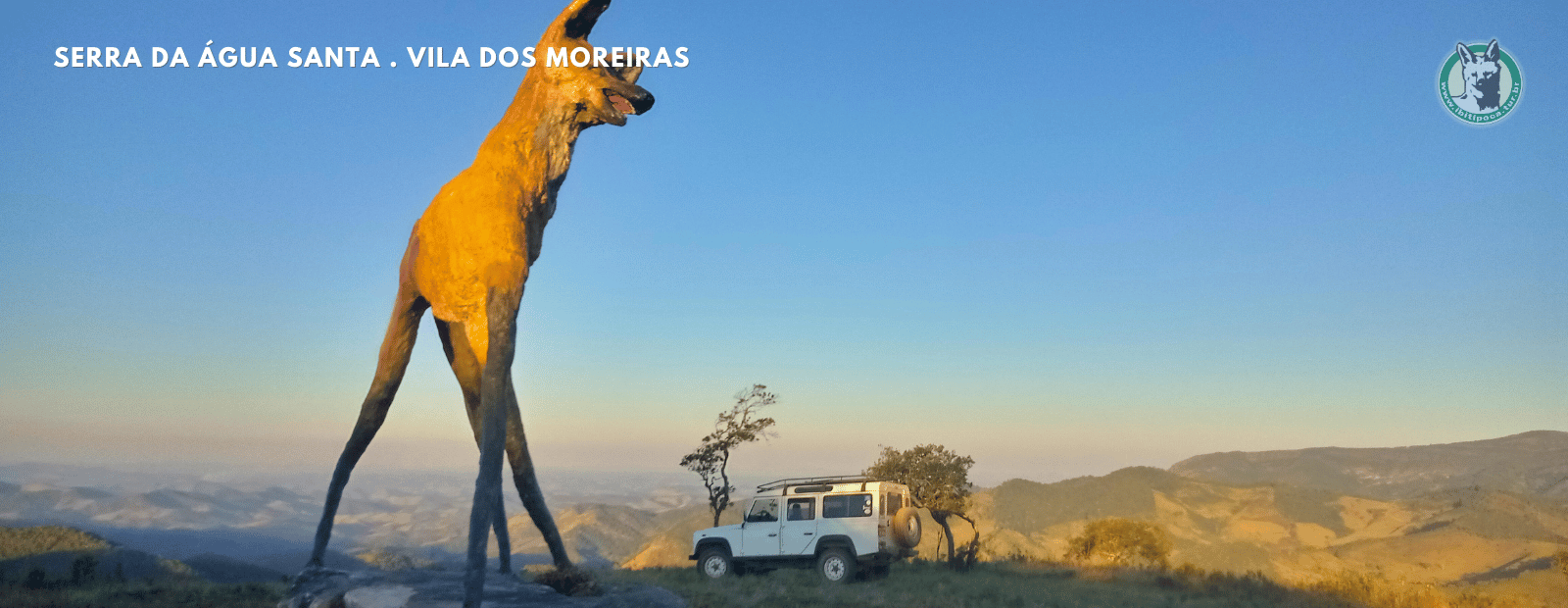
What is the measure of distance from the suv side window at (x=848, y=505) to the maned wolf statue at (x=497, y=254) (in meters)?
7.97

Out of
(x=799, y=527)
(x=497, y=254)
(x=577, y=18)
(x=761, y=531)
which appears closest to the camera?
(x=497, y=254)

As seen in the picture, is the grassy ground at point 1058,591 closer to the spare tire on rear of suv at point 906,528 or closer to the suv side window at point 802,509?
the spare tire on rear of suv at point 906,528

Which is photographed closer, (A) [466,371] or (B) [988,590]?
(A) [466,371]

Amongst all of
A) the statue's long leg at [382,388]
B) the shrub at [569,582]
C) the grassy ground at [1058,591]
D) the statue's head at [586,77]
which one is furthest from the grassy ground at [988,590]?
the statue's head at [586,77]

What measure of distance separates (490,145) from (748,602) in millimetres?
7140

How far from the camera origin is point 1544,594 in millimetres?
19062

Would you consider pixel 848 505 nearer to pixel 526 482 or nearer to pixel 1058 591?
pixel 1058 591

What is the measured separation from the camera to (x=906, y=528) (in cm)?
1770

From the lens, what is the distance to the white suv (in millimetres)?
17375

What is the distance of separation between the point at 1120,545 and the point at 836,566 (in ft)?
41.9

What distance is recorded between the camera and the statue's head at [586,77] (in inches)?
398

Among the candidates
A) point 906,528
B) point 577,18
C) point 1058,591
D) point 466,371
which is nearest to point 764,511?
point 906,528

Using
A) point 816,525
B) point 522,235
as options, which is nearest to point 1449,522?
point 816,525

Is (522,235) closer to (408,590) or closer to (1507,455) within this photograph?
(408,590)
